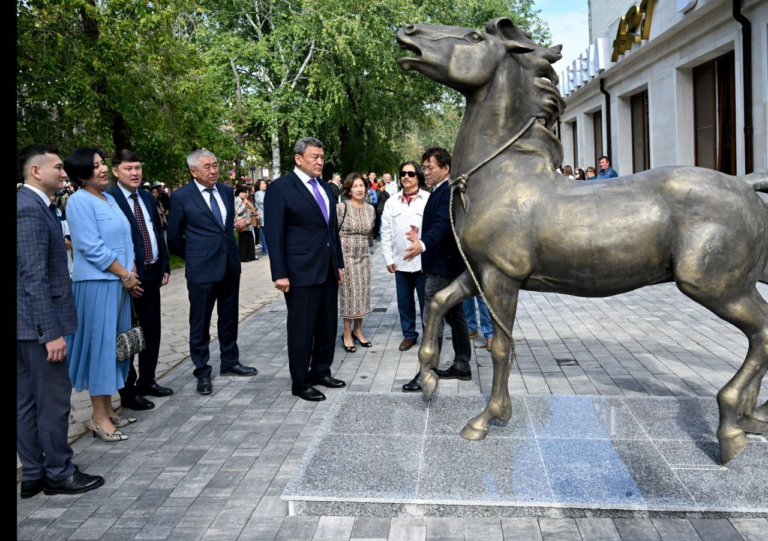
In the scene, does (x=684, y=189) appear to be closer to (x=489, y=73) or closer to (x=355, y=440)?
(x=489, y=73)

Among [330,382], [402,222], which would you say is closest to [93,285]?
[330,382]

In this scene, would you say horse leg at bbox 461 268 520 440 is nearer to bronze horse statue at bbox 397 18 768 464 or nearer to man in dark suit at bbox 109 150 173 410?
bronze horse statue at bbox 397 18 768 464

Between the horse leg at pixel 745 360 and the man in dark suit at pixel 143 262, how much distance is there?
4043 mm

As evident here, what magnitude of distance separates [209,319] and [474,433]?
3013 mm

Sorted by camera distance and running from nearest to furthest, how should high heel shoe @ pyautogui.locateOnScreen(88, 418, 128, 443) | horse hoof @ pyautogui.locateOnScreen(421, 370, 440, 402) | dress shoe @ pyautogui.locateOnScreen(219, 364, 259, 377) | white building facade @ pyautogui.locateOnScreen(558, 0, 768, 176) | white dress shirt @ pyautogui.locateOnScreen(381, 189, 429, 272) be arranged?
1. horse hoof @ pyautogui.locateOnScreen(421, 370, 440, 402)
2. high heel shoe @ pyautogui.locateOnScreen(88, 418, 128, 443)
3. dress shoe @ pyautogui.locateOnScreen(219, 364, 259, 377)
4. white dress shirt @ pyautogui.locateOnScreen(381, 189, 429, 272)
5. white building facade @ pyautogui.locateOnScreen(558, 0, 768, 176)

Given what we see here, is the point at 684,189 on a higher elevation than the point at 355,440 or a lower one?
higher

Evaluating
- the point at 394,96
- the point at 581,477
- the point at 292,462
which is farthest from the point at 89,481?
the point at 394,96

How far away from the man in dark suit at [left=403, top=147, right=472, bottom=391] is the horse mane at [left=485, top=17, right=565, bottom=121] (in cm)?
164

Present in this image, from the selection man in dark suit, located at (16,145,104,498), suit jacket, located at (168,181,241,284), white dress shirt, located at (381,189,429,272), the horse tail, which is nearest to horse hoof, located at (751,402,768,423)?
the horse tail

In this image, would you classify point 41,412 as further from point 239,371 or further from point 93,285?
point 239,371

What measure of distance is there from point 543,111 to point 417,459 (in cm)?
216

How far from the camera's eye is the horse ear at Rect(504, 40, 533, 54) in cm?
389

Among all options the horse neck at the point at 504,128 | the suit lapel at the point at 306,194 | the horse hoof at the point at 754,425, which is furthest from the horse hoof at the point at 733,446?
the suit lapel at the point at 306,194

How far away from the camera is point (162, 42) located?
14.8 m
